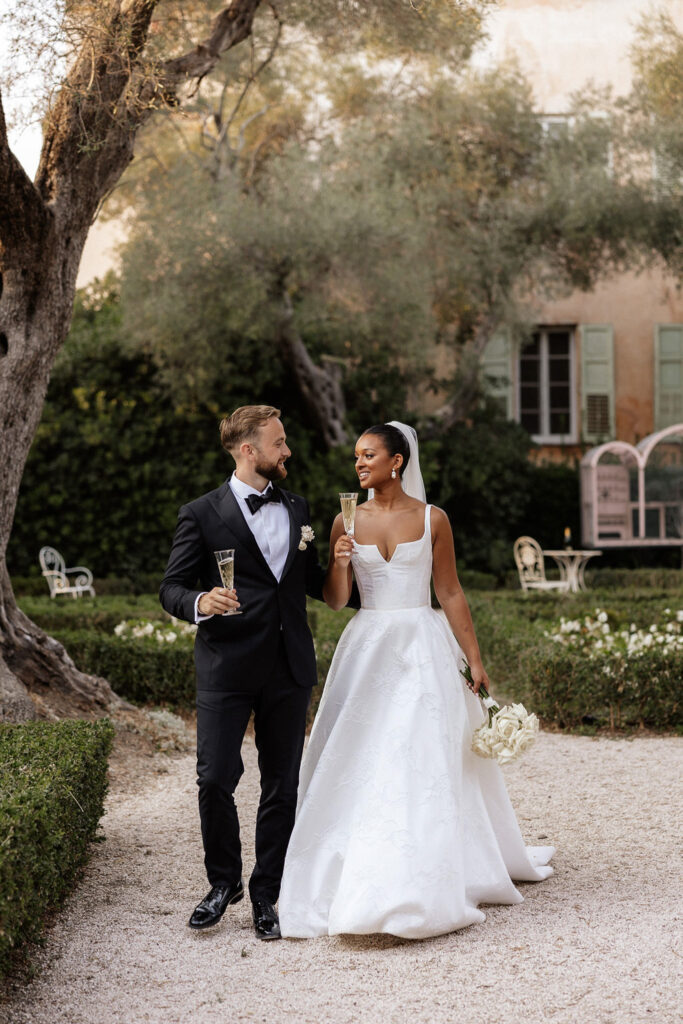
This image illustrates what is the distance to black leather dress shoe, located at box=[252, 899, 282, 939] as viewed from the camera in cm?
338

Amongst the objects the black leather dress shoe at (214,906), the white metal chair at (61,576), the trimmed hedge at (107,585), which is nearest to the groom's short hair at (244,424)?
the black leather dress shoe at (214,906)

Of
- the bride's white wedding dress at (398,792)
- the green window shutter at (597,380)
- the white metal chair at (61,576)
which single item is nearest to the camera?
the bride's white wedding dress at (398,792)

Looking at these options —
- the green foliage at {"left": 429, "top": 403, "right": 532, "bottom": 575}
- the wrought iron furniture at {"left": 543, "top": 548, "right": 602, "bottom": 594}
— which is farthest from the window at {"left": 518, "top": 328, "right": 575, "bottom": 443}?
the wrought iron furniture at {"left": 543, "top": 548, "right": 602, "bottom": 594}

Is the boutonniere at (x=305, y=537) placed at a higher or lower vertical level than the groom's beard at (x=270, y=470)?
lower

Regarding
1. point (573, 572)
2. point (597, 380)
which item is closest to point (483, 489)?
point (573, 572)

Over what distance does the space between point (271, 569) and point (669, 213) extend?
1272 centimetres

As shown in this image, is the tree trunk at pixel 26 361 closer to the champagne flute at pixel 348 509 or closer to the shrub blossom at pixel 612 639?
the champagne flute at pixel 348 509

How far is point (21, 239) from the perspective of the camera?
562 centimetres

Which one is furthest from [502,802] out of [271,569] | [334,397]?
[334,397]

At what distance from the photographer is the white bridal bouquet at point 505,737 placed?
3.51 m

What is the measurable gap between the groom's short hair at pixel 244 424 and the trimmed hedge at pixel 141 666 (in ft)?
12.4

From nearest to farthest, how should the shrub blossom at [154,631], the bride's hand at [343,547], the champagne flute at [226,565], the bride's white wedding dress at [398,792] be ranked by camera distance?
the champagne flute at [226,565]
the bride's white wedding dress at [398,792]
the bride's hand at [343,547]
the shrub blossom at [154,631]

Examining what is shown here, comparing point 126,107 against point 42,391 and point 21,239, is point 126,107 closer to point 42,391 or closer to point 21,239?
point 21,239

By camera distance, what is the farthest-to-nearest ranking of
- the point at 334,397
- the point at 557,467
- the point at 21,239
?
1. the point at 557,467
2. the point at 334,397
3. the point at 21,239
